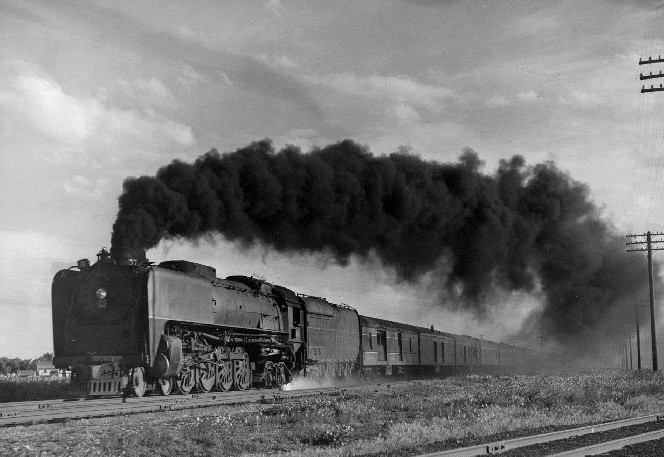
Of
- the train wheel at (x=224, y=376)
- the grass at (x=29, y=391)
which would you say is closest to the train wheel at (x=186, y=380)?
the train wheel at (x=224, y=376)

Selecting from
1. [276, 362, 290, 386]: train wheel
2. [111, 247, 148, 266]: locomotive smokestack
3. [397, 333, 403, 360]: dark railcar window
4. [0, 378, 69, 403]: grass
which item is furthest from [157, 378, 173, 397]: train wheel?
[397, 333, 403, 360]: dark railcar window

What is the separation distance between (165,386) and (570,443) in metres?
12.4


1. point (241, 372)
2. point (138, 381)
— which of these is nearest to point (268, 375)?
point (241, 372)

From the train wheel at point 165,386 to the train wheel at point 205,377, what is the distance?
129 centimetres

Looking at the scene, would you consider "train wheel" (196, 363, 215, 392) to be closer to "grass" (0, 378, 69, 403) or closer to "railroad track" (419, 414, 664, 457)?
"grass" (0, 378, 69, 403)

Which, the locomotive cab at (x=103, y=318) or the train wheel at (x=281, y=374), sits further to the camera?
the train wheel at (x=281, y=374)

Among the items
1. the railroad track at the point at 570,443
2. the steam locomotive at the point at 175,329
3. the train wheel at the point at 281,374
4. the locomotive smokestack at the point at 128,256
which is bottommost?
the train wheel at the point at 281,374

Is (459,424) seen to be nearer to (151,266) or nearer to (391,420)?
(391,420)

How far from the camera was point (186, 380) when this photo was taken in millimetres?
21297

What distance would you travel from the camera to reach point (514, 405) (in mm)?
18062

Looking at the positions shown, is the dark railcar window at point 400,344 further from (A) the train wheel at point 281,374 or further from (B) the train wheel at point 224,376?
(B) the train wheel at point 224,376

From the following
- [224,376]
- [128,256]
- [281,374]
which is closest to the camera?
[128,256]

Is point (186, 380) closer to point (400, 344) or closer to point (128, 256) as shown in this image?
point (128, 256)

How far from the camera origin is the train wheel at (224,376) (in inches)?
907
